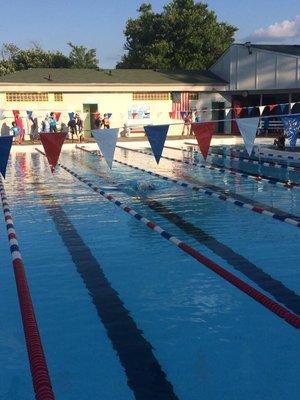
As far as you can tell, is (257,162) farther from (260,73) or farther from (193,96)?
(193,96)

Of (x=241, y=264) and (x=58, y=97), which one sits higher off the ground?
(x=58, y=97)

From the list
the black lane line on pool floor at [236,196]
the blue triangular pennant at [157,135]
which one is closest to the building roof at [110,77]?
the black lane line on pool floor at [236,196]

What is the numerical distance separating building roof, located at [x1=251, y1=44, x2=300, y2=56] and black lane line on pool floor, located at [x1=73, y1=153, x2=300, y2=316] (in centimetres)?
1999

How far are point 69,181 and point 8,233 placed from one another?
644 centimetres

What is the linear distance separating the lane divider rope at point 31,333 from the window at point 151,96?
69.6 feet

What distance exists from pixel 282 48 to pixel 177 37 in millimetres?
12725

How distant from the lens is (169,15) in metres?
40.0

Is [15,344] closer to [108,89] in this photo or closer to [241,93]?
[108,89]

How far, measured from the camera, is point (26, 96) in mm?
26312

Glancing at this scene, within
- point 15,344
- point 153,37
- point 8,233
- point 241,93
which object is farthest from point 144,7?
point 15,344

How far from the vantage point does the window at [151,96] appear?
94.5 ft

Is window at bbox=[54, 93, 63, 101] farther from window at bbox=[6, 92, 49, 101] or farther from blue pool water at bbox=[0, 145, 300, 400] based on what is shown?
blue pool water at bbox=[0, 145, 300, 400]

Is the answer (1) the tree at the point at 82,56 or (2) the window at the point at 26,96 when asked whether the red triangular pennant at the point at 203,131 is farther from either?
(1) the tree at the point at 82,56

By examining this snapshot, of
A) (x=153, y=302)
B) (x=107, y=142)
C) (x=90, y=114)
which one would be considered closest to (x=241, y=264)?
(x=153, y=302)
